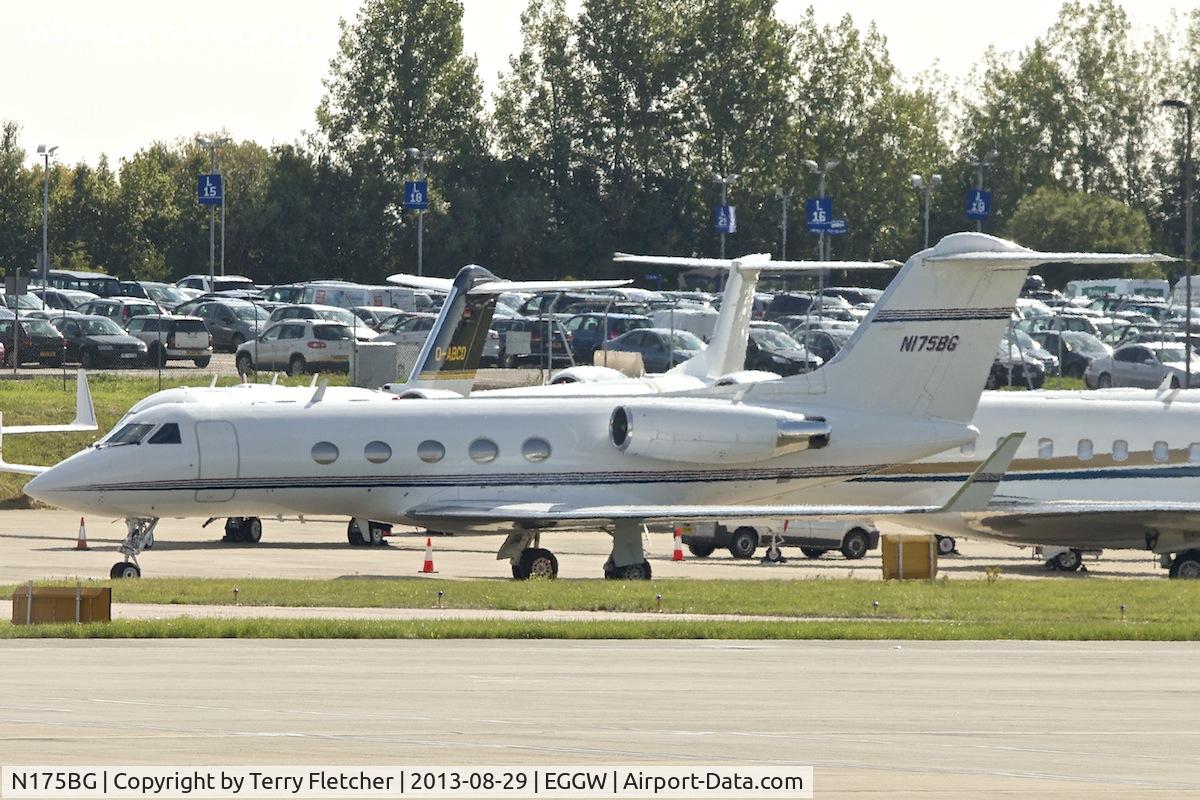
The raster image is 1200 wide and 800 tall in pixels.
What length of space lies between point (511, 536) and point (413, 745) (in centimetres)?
1853

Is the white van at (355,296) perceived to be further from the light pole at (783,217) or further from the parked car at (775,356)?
the light pole at (783,217)

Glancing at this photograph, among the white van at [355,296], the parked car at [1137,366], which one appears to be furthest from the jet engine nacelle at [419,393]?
the white van at [355,296]

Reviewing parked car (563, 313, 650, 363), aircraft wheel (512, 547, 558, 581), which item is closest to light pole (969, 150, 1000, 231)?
parked car (563, 313, 650, 363)

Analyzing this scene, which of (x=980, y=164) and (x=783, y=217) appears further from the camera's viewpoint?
(x=980, y=164)

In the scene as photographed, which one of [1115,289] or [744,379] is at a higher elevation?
[1115,289]

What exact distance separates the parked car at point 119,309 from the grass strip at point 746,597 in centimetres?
4524

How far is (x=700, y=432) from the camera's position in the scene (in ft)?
102

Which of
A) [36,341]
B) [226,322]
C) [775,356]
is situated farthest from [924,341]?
[226,322]

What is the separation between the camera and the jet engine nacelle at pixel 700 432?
102 feet

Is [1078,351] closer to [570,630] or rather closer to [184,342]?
[184,342]

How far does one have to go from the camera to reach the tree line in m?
104

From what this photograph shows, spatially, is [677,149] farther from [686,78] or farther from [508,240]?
[508,240]

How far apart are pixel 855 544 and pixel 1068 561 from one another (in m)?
4.03

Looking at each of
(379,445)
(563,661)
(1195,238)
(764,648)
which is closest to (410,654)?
(563,661)
